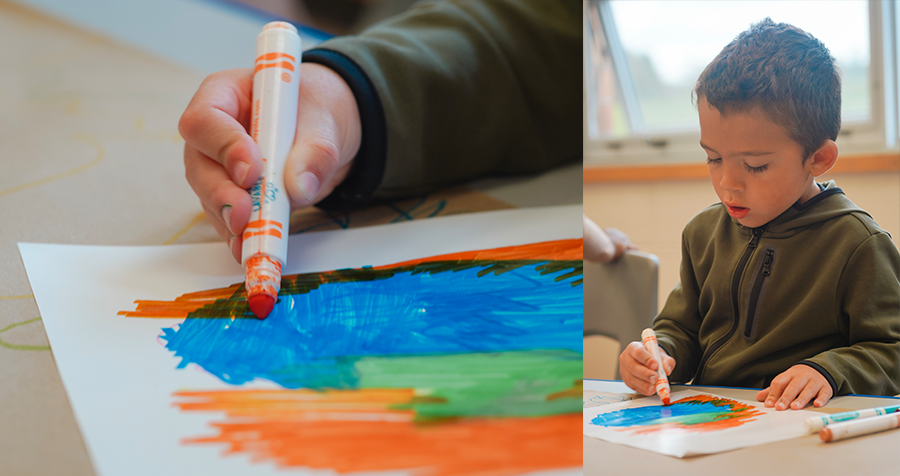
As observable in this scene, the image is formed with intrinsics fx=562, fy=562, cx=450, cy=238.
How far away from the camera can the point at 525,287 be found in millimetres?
335

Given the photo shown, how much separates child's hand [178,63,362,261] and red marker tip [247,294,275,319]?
5cm

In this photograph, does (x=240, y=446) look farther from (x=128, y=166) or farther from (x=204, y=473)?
(x=128, y=166)

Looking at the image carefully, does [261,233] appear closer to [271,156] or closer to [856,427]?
[271,156]

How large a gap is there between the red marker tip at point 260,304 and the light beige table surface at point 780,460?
0.19 meters

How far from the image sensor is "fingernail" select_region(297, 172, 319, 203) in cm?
35

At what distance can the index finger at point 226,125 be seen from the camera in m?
0.34

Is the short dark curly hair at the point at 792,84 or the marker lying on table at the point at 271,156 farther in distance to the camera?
the marker lying on table at the point at 271,156

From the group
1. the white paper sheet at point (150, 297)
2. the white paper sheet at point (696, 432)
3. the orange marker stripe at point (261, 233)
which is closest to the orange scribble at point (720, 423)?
the white paper sheet at point (696, 432)

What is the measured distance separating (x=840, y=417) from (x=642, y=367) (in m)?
0.07

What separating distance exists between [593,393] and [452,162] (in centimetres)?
32

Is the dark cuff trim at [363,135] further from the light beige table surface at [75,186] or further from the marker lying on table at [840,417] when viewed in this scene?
the marker lying on table at [840,417]

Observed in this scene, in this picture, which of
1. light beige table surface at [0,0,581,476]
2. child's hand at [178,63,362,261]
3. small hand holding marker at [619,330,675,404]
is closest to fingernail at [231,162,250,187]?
child's hand at [178,63,362,261]

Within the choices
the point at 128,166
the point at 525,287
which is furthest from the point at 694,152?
the point at 128,166

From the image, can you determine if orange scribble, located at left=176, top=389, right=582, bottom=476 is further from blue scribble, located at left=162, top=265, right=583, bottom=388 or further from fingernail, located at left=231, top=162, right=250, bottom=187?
fingernail, located at left=231, top=162, right=250, bottom=187
